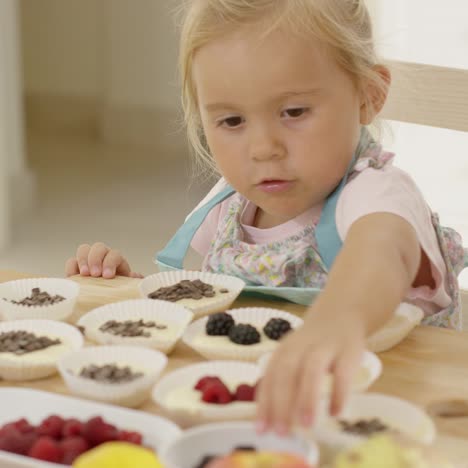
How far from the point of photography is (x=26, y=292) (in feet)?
4.38

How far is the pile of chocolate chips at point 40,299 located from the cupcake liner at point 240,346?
0.21 m

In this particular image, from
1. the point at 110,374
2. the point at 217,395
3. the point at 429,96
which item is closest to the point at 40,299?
the point at 110,374

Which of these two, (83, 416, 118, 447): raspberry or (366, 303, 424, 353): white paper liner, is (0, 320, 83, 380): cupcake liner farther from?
(366, 303, 424, 353): white paper liner

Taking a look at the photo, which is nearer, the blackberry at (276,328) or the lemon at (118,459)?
the lemon at (118,459)

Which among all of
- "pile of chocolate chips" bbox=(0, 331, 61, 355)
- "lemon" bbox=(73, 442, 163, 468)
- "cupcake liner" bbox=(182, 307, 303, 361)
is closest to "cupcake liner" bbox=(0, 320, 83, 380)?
"pile of chocolate chips" bbox=(0, 331, 61, 355)

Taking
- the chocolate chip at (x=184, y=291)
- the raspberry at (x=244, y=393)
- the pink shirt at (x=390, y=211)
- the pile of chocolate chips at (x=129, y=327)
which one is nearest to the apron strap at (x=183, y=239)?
the pink shirt at (x=390, y=211)

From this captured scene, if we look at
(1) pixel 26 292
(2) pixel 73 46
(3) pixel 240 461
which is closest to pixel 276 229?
(1) pixel 26 292

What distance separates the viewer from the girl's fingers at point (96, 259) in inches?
58.9

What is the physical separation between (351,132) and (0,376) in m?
0.63

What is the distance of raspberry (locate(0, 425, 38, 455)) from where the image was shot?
859 millimetres

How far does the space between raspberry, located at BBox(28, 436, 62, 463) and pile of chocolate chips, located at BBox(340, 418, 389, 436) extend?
24cm

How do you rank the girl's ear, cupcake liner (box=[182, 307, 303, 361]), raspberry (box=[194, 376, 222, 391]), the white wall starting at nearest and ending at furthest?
raspberry (box=[194, 376, 222, 391]) < cupcake liner (box=[182, 307, 303, 361]) < the girl's ear < the white wall

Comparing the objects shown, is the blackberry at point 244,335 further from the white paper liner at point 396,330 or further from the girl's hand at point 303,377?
the girl's hand at point 303,377

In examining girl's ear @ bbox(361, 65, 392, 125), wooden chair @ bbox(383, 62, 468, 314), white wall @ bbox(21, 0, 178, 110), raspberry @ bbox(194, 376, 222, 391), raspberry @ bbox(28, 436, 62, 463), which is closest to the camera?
raspberry @ bbox(28, 436, 62, 463)
